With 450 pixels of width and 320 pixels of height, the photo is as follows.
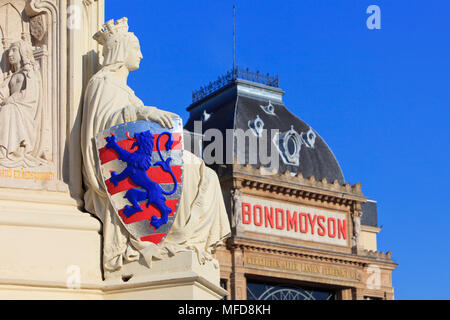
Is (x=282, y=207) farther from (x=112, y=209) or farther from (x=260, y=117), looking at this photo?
(x=112, y=209)

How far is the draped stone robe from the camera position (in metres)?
7.84

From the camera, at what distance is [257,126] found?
6150 cm

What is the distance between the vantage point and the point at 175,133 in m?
7.96

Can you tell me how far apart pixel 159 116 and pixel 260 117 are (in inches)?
2144

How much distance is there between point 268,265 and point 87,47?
150ft

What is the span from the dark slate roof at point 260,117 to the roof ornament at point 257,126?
0.76 ft

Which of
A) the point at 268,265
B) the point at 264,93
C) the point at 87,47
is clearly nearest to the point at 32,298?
the point at 87,47

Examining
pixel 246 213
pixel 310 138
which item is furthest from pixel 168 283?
pixel 310 138

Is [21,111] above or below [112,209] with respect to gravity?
above

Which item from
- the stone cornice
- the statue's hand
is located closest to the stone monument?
the statue's hand

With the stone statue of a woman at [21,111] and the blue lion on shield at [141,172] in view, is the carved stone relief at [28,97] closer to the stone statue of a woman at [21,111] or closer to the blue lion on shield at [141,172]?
the stone statue of a woman at [21,111]

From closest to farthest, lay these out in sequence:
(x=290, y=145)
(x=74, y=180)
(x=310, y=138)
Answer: (x=74, y=180), (x=290, y=145), (x=310, y=138)

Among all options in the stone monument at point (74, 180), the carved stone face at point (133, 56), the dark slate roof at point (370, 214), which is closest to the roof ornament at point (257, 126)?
the dark slate roof at point (370, 214)
